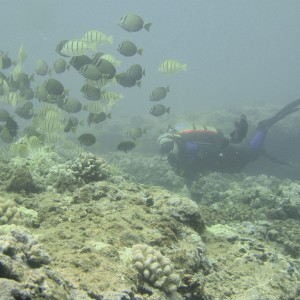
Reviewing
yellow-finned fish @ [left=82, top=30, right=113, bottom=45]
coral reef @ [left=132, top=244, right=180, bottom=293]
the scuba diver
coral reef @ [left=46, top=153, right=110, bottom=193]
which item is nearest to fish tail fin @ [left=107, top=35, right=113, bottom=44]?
yellow-finned fish @ [left=82, top=30, right=113, bottom=45]

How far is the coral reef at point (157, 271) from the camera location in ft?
8.45

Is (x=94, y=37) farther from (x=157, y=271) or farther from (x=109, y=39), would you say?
(x=157, y=271)

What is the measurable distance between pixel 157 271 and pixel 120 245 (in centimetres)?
54

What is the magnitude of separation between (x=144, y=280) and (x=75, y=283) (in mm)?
653

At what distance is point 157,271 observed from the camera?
2586mm

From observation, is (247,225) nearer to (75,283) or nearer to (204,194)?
(204,194)

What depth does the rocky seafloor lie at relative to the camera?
2002 mm

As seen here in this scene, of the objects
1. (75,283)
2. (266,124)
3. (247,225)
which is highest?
(266,124)

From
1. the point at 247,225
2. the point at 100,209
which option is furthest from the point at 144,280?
the point at 247,225

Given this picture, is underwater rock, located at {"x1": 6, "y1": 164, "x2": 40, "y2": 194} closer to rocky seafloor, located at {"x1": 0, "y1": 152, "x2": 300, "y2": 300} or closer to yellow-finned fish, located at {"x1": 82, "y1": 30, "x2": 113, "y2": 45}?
rocky seafloor, located at {"x1": 0, "y1": 152, "x2": 300, "y2": 300}

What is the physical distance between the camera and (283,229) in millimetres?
6020

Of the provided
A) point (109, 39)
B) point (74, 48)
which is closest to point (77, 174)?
point (74, 48)

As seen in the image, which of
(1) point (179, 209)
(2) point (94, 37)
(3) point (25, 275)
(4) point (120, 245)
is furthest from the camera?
(2) point (94, 37)

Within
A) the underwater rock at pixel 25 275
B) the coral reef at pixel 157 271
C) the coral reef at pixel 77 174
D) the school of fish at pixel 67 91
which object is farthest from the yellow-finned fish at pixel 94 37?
the underwater rock at pixel 25 275
